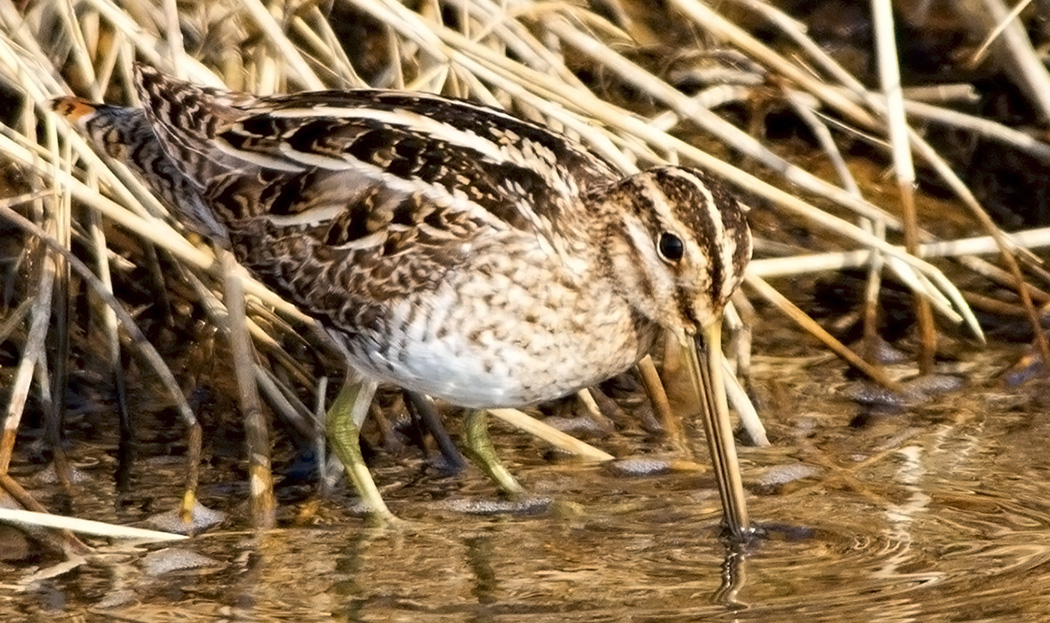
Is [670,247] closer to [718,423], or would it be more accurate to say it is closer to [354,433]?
[718,423]

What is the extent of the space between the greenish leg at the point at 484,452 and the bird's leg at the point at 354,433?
0.84 ft

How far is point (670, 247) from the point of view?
12.9 feet

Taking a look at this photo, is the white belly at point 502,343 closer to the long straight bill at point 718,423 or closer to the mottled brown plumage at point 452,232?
the mottled brown plumage at point 452,232

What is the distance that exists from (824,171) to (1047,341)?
115cm

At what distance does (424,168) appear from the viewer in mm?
4090

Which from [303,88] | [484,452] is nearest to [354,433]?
[484,452]

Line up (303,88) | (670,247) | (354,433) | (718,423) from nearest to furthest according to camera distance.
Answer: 1. (670,247)
2. (718,423)
3. (354,433)
4. (303,88)

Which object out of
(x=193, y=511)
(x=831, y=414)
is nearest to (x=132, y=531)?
(x=193, y=511)

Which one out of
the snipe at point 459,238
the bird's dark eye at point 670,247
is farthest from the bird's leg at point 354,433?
the bird's dark eye at point 670,247

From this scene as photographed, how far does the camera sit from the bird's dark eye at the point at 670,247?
3900 millimetres

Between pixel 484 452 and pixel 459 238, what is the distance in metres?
0.70

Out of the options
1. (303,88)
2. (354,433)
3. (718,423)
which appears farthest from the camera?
(303,88)

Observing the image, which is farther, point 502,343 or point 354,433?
point 354,433

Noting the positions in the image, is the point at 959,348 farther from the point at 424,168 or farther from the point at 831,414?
the point at 424,168
